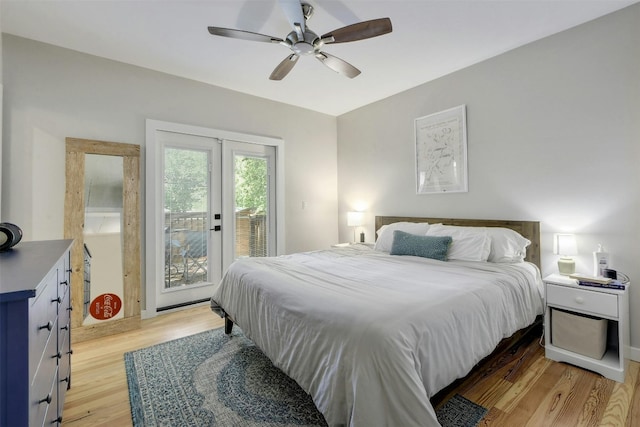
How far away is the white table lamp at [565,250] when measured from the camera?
2285 millimetres

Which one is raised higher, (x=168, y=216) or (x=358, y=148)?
(x=358, y=148)

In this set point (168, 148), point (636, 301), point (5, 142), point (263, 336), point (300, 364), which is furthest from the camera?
point (168, 148)

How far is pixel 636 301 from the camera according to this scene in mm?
2184

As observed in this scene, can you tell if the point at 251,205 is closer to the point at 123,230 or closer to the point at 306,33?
the point at 123,230

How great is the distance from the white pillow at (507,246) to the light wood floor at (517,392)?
0.73 meters

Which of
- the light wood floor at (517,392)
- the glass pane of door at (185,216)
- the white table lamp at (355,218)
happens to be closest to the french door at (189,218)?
the glass pane of door at (185,216)

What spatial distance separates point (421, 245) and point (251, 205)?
2334 mm

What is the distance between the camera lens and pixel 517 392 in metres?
1.82

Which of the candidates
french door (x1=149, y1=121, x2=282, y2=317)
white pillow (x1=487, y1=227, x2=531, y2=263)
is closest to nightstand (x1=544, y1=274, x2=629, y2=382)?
white pillow (x1=487, y1=227, x2=531, y2=263)

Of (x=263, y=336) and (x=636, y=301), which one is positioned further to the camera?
(x=636, y=301)

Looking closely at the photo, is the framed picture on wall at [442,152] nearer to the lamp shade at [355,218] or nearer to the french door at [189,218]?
the lamp shade at [355,218]

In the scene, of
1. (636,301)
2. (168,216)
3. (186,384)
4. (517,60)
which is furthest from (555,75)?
(168,216)

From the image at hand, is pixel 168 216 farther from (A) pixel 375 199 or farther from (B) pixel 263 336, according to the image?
(A) pixel 375 199

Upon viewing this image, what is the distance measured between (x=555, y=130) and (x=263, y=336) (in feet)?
9.82
